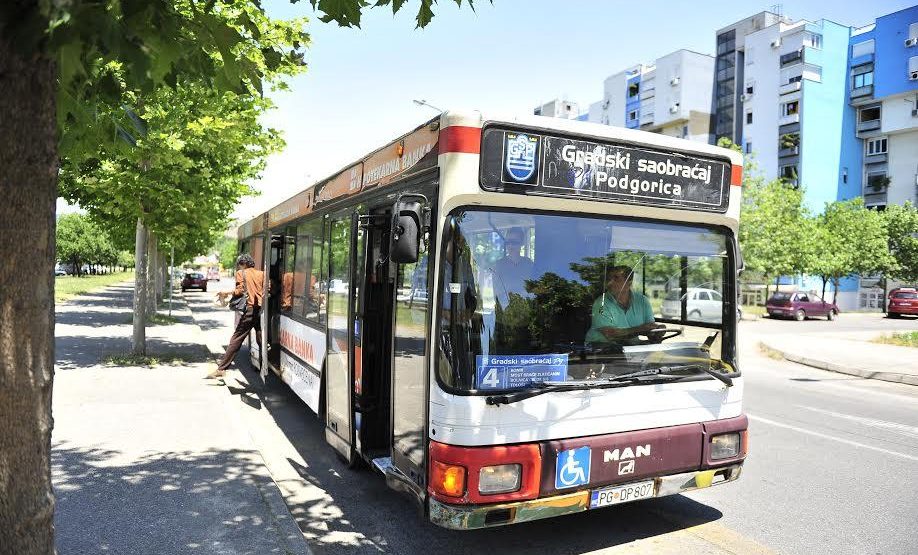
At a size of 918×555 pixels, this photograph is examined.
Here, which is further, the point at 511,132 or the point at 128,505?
the point at 128,505

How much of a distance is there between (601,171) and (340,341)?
9.17 ft

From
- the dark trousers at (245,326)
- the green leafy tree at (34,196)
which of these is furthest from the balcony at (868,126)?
the green leafy tree at (34,196)

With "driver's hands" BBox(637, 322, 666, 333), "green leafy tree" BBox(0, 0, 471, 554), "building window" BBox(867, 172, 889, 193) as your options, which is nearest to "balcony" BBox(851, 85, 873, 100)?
"building window" BBox(867, 172, 889, 193)

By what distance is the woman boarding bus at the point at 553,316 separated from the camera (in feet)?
12.6

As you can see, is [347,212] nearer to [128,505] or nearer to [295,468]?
[295,468]

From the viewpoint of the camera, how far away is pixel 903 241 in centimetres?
4891

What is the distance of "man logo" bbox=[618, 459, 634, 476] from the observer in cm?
414

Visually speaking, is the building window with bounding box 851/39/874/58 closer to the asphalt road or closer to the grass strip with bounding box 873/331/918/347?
the grass strip with bounding box 873/331/918/347

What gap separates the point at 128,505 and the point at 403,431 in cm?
206

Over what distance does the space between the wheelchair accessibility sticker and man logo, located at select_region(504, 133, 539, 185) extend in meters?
1.63

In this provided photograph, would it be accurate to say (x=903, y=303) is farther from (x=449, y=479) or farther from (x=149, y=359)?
(x=449, y=479)

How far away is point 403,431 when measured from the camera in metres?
4.54

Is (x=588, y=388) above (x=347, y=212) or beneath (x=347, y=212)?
beneath

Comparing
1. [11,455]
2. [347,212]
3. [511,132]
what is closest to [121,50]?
[11,455]
